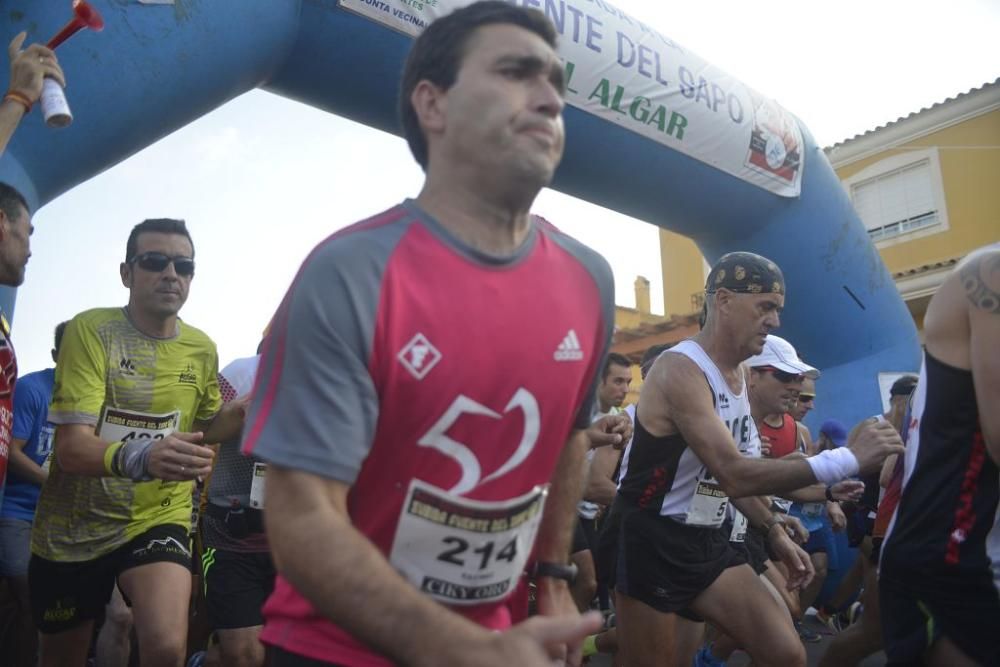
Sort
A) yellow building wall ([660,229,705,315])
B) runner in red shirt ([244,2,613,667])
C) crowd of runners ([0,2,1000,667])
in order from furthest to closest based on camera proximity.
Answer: yellow building wall ([660,229,705,315]), crowd of runners ([0,2,1000,667]), runner in red shirt ([244,2,613,667])

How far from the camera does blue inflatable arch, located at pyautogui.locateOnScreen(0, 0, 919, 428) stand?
4125 millimetres

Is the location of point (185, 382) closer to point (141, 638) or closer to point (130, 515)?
point (130, 515)

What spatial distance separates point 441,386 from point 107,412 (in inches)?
98.6

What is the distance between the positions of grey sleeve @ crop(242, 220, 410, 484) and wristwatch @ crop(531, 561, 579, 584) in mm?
636

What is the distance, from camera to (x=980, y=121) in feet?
47.7

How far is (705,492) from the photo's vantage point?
3.36 m

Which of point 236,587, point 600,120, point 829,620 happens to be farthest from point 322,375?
point 829,620

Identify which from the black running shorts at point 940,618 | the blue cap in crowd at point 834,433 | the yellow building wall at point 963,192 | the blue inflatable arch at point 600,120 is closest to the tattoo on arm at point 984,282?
the black running shorts at point 940,618

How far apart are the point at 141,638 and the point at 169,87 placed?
304cm

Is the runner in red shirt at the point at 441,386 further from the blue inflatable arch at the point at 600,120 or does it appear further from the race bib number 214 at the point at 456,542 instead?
the blue inflatable arch at the point at 600,120

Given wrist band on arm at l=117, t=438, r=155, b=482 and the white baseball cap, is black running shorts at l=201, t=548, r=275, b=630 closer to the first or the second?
wrist band on arm at l=117, t=438, r=155, b=482

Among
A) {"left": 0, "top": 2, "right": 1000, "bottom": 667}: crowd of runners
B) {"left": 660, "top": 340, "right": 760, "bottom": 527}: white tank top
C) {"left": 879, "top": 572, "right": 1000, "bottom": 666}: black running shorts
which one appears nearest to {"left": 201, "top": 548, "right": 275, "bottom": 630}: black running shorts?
{"left": 0, "top": 2, "right": 1000, "bottom": 667}: crowd of runners

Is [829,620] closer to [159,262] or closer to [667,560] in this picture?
[667,560]

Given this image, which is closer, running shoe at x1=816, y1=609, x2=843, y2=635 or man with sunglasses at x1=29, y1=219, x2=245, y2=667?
man with sunglasses at x1=29, y1=219, x2=245, y2=667
